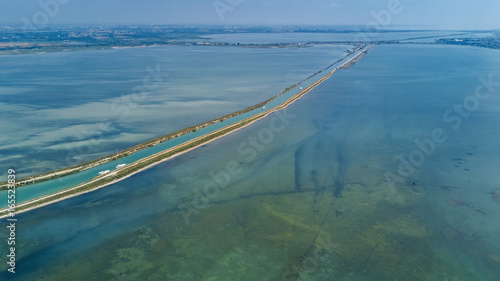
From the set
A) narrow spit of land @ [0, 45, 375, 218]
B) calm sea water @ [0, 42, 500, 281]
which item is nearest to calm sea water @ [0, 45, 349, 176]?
narrow spit of land @ [0, 45, 375, 218]

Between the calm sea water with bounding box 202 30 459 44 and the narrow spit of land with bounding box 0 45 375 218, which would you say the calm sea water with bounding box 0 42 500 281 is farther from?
the calm sea water with bounding box 202 30 459 44

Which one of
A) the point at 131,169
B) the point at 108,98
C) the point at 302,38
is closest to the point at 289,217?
the point at 131,169

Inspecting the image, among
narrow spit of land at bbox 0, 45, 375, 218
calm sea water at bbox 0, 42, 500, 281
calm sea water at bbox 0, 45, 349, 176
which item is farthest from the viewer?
calm sea water at bbox 0, 45, 349, 176

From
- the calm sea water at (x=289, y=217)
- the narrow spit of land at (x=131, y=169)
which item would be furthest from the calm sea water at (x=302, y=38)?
the calm sea water at (x=289, y=217)

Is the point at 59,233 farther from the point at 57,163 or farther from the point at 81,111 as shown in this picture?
the point at 81,111

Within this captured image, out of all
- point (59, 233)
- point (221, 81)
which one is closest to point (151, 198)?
point (59, 233)
